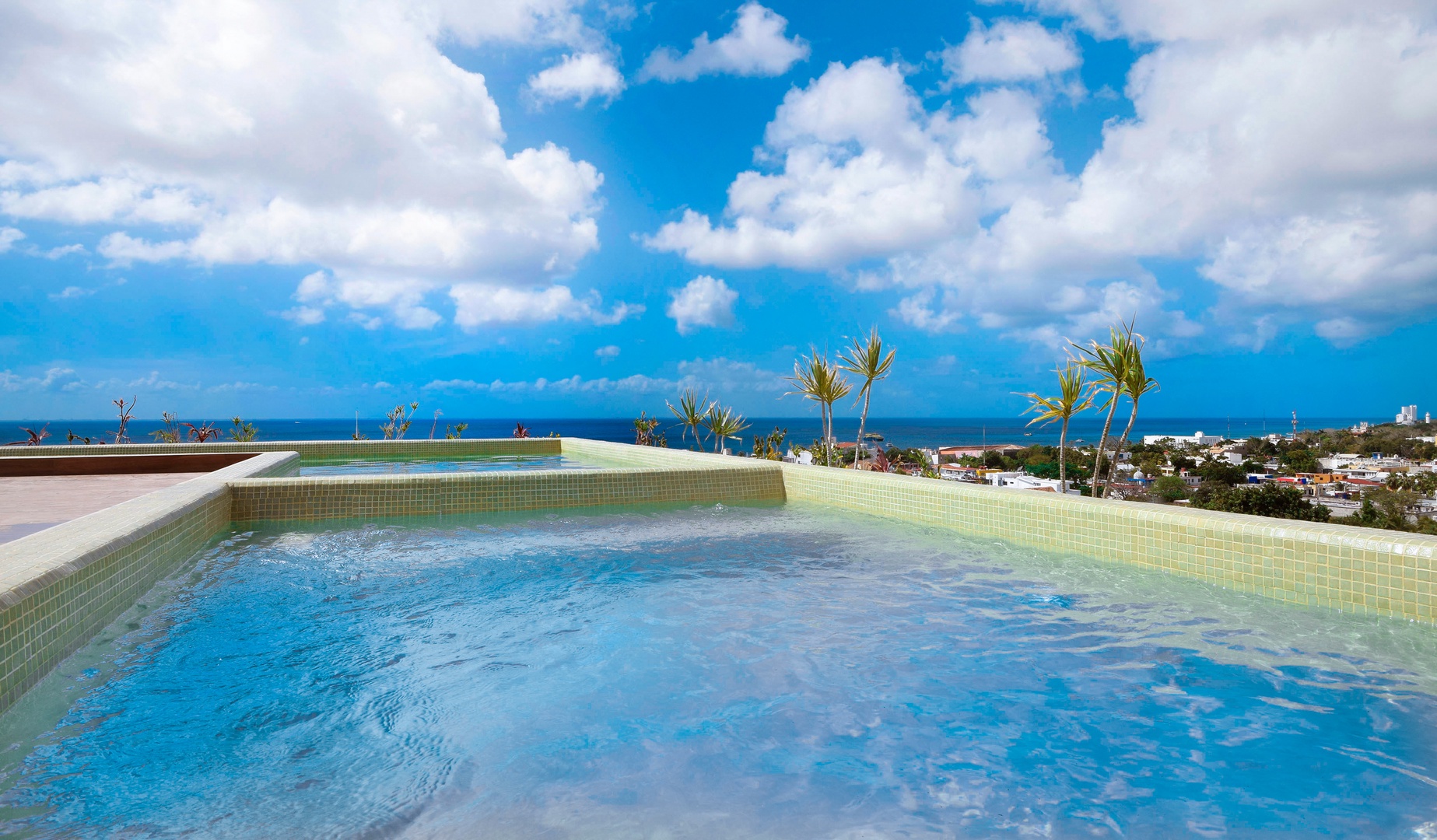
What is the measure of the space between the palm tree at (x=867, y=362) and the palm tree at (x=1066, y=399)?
180 centimetres

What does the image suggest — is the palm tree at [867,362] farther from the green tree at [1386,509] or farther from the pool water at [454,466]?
the green tree at [1386,509]

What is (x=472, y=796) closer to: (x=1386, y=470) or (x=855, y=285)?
(x=1386, y=470)

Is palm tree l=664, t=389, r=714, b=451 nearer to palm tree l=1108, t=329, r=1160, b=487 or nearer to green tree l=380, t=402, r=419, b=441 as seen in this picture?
green tree l=380, t=402, r=419, b=441

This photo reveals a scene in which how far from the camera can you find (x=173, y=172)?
1717cm

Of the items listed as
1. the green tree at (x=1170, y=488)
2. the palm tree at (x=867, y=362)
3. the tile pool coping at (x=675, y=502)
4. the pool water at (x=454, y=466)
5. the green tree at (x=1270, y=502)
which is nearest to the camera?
the tile pool coping at (x=675, y=502)

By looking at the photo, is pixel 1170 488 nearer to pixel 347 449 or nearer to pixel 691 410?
pixel 691 410

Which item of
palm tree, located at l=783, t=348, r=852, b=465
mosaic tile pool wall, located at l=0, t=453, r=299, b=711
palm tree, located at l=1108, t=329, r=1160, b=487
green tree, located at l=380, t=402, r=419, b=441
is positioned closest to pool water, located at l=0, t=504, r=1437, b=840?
mosaic tile pool wall, located at l=0, t=453, r=299, b=711

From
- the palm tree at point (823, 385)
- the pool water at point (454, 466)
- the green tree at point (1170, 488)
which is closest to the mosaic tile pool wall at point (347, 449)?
the pool water at point (454, 466)

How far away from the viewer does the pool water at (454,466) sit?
8188 mm

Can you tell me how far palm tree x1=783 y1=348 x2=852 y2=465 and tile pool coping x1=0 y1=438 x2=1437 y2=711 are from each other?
1746 mm

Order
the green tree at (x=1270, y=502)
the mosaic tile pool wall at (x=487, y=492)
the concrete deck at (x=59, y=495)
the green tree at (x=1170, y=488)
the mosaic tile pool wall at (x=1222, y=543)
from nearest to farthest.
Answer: the mosaic tile pool wall at (x=1222, y=543), the concrete deck at (x=59, y=495), the mosaic tile pool wall at (x=487, y=492), the green tree at (x=1270, y=502), the green tree at (x=1170, y=488)

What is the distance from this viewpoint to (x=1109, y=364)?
6082mm

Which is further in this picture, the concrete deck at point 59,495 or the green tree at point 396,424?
the green tree at point 396,424

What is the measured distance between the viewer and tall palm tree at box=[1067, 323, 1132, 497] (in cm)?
600
